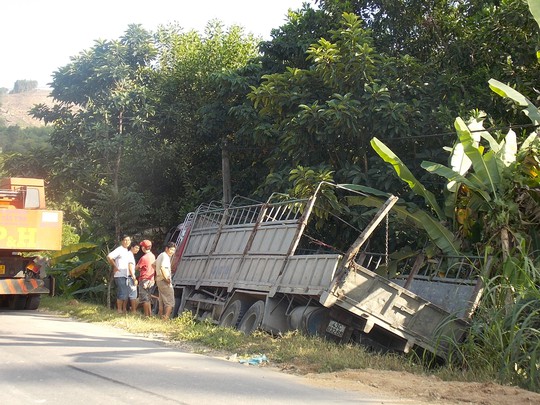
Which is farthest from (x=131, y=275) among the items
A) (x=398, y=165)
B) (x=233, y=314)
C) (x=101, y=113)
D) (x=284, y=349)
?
(x=101, y=113)

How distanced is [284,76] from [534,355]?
10333 millimetres

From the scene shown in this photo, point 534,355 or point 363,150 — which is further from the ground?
point 363,150

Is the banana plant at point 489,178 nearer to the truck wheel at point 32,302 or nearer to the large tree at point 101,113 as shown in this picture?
the truck wheel at point 32,302

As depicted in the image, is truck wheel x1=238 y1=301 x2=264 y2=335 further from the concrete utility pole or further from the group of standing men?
the concrete utility pole

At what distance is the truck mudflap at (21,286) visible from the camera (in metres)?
15.7

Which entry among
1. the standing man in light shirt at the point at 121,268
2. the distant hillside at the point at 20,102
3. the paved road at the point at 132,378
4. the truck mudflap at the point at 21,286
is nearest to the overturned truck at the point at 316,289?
the standing man in light shirt at the point at 121,268

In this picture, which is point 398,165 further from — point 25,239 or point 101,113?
point 101,113

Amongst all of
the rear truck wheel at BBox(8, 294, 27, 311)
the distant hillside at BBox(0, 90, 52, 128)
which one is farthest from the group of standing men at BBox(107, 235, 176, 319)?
the distant hillside at BBox(0, 90, 52, 128)

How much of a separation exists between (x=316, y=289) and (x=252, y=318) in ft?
7.71

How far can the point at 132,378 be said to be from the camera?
7.43 metres

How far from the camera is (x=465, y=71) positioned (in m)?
16.7

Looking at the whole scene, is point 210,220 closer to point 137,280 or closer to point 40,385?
point 137,280

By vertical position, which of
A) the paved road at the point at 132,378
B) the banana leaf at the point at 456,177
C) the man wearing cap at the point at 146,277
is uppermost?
the banana leaf at the point at 456,177

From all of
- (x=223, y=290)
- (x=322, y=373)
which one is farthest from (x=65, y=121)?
(x=322, y=373)
